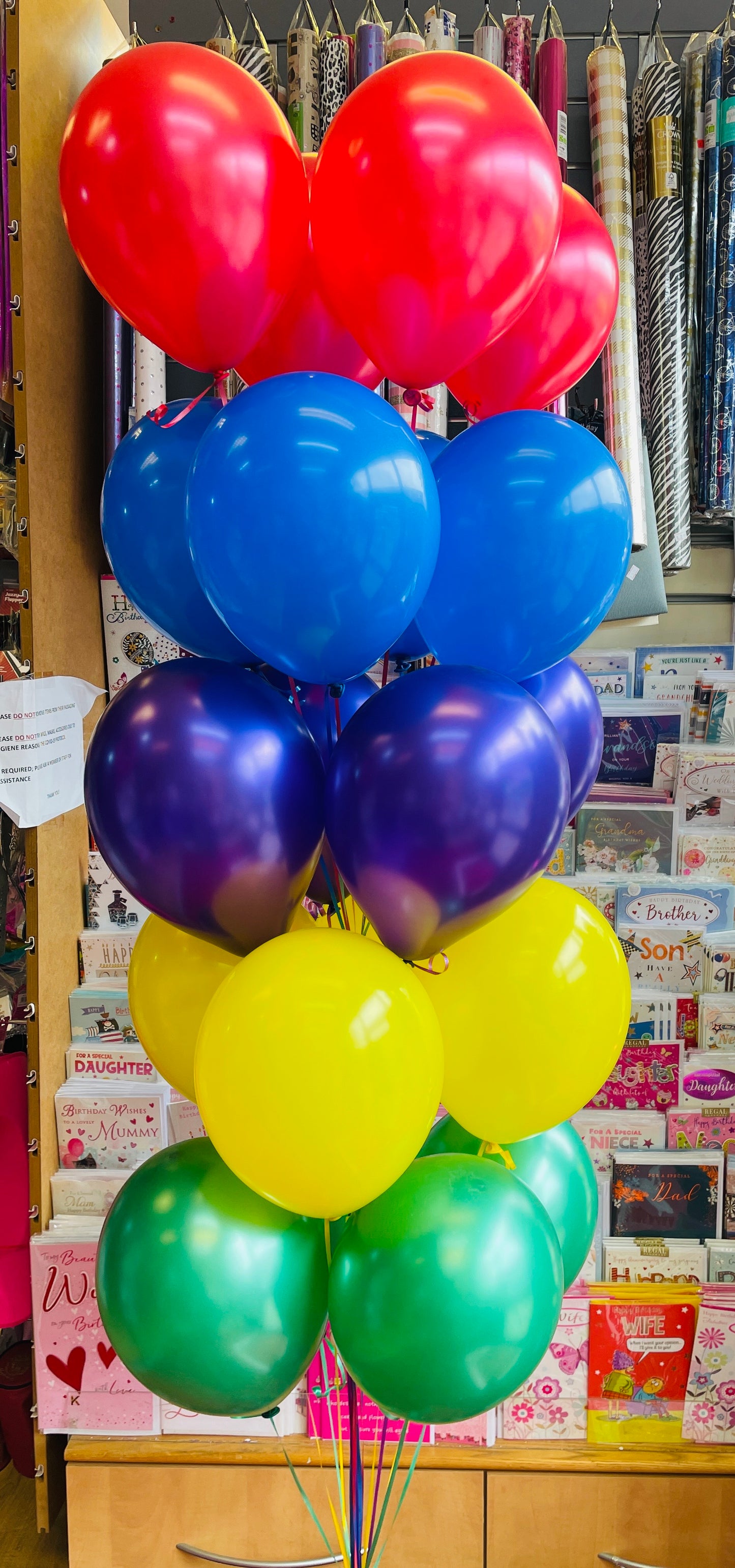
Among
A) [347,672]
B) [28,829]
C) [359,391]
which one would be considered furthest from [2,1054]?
[359,391]

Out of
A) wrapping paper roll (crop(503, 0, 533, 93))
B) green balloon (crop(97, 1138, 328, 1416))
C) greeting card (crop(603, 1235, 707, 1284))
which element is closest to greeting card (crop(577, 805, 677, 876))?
greeting card (crop(603, 1235, 707, 1284))

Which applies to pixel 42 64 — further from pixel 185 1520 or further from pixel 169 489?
pixel 185 1520

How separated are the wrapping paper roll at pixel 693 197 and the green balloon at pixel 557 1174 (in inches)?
47.1

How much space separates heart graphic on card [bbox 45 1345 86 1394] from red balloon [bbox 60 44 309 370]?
159 cm

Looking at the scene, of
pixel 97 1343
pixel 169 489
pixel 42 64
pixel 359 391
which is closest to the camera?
pixel 359 391

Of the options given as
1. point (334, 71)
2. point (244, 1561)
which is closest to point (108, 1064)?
point (244, 1561)

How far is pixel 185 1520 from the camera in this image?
1643mm

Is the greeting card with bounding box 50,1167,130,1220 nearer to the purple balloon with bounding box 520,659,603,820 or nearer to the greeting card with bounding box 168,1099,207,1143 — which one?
the greeting card with bounding box 168,1099,207,1143

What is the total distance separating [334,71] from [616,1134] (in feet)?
5.79

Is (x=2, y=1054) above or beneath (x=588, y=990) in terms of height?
beneath

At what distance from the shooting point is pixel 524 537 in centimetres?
75

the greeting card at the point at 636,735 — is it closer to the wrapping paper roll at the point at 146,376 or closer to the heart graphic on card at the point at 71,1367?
the wrapping paper roll at the point at 146,376

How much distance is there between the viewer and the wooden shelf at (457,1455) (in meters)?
1.62

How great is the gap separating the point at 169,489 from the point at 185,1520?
166cm
